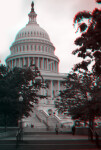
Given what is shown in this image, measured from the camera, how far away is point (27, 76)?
3716 cm

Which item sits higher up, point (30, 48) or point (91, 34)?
point (30, 48)

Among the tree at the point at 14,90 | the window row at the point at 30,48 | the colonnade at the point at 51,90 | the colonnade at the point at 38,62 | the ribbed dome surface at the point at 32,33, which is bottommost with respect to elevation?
the tree at the point at 14,90

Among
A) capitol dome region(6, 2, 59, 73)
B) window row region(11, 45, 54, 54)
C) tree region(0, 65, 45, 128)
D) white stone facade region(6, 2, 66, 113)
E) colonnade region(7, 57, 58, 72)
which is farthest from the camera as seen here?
window row region(11, 45, 54, 54)

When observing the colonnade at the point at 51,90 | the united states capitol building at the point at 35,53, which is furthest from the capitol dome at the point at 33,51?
the colonnade at the point at 51,90

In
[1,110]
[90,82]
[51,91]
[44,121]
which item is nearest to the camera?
[1,110]

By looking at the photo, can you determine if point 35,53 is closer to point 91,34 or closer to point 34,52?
point 34,52

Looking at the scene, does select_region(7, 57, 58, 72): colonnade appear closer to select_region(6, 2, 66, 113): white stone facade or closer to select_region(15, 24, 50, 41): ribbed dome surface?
select_region(6, 2, 66, 113): white stone facade

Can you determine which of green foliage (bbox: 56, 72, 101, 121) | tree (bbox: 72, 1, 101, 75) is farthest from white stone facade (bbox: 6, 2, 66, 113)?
tree (bbox: 72, 1, 101, 75)

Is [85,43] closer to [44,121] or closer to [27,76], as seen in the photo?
[27,76]

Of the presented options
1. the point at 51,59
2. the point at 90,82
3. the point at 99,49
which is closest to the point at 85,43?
the point at 99,49

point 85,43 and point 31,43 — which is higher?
point 31,43

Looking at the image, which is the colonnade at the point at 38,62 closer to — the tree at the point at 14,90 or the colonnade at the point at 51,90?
the colonnade at the point at 51,90

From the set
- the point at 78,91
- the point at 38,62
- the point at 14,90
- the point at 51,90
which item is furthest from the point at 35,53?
the point at 14,90

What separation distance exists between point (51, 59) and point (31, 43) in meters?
12.0
